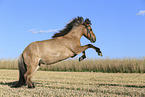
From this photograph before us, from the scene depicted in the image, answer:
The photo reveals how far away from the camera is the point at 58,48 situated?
451 centimetres

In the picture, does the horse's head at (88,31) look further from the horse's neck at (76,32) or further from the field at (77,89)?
the field at (77,89)

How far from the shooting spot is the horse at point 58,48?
448 centimetres

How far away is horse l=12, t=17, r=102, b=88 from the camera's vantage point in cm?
448

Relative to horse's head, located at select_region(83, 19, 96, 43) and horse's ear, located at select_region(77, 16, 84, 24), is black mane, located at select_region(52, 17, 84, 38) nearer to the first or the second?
horse's ear, located at select_region(77, 16, 84, 24)

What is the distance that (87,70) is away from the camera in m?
15.1

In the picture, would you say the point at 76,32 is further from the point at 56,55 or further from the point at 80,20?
the point at 56,55

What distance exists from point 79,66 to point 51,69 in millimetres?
2675

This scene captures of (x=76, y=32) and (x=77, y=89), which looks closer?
(x=76, y=32)

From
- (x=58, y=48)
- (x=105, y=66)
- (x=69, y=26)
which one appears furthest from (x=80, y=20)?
(x=105, y=66)

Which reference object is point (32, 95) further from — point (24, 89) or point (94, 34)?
point (94, 34)

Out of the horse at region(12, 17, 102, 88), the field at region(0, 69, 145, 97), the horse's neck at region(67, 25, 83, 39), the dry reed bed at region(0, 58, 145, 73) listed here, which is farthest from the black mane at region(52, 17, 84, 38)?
the dry reed bed at region(0, 58, 145, 73)

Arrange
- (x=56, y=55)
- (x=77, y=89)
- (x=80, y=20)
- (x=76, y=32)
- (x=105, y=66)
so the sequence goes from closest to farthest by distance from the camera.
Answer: (x=56, y=55)
(x=76, y=32)
(x=80, y=20)
(x=77, y=89)
(x=105, y=66)

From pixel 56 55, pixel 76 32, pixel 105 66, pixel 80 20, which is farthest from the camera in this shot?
pixel 105 66

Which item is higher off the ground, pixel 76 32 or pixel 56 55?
pixel 76 32
